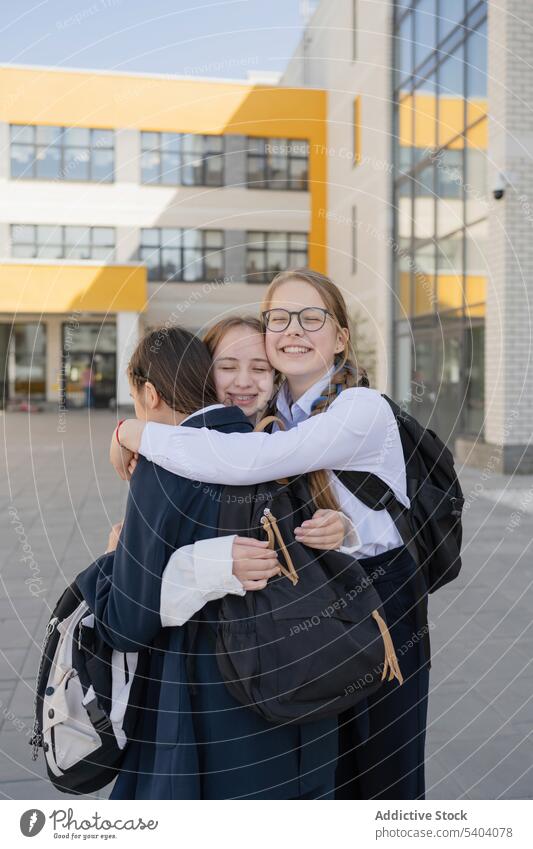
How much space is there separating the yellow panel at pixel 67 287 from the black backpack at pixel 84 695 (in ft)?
71.5

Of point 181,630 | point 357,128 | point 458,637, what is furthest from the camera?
point 357,128

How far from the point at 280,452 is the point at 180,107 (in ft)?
72.4

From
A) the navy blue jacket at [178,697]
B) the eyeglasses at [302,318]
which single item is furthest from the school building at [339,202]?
the navy blue jacket at [178,697]

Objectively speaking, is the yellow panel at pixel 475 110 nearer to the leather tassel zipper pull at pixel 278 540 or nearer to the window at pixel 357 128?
the window at pixel 357 128

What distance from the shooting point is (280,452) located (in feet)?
5.42

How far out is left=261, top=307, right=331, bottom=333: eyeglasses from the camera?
188 centimetres

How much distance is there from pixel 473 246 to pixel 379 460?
11.3 metres

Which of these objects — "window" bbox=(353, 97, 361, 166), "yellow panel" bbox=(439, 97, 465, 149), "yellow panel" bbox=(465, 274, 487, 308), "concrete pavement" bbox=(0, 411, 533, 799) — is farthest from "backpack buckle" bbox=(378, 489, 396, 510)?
"window" bbox=(353, 97, 361, 166)

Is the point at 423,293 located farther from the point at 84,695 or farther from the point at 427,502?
the point at 84,695

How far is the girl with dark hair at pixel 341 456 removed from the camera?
5.39 ft

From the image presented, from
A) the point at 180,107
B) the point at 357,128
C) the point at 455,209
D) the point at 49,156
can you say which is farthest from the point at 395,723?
the point at 49,156

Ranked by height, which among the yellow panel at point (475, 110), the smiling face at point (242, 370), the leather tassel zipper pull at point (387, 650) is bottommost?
the leather tassel zipper pull at point (387, 650)

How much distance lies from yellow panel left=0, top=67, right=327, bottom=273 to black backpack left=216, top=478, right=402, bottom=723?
2144cm

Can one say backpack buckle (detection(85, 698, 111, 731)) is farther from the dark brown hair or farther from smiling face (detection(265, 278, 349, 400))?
smiling face (detection(265, 278, 349, 400))
